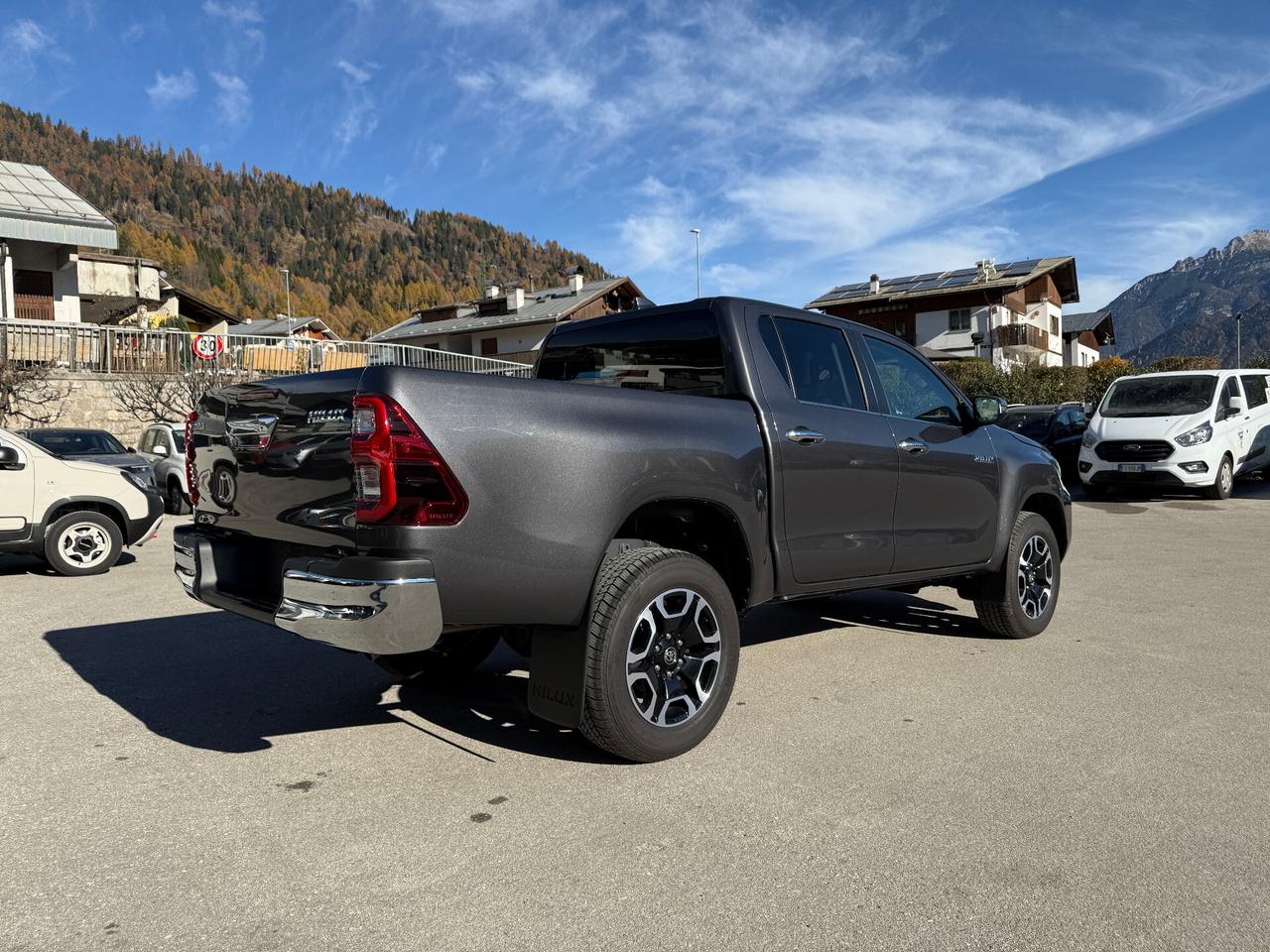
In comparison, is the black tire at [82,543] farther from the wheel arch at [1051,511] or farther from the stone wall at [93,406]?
the stone wall at [93,406]

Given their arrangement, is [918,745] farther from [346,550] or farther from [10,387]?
[10,387]

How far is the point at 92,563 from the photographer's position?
912 centimetres

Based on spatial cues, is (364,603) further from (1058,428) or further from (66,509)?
(1058,428)

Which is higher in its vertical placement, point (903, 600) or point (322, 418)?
point (322, 418)

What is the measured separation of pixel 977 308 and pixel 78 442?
44.7 meters

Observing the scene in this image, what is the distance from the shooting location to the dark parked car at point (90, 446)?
539 inches

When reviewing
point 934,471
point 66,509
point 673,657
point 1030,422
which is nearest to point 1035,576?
point 934,471

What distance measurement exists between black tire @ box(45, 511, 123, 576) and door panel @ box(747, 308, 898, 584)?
7.67 m

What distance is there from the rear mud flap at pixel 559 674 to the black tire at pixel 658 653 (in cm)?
4

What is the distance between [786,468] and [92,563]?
308 inches

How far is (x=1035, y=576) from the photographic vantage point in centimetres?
594

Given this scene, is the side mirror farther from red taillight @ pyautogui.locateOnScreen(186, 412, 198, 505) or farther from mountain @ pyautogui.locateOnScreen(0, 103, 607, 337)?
mountain @ pyautogui.locateOnScreen(0, 103, 607, 337)

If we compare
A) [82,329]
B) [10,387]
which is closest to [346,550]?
Result: [10,387]

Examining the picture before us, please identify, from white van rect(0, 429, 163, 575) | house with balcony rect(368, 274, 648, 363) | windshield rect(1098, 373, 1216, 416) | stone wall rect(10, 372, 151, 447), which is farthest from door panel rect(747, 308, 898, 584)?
house with balcony rect(368, 274, 648, 363)
